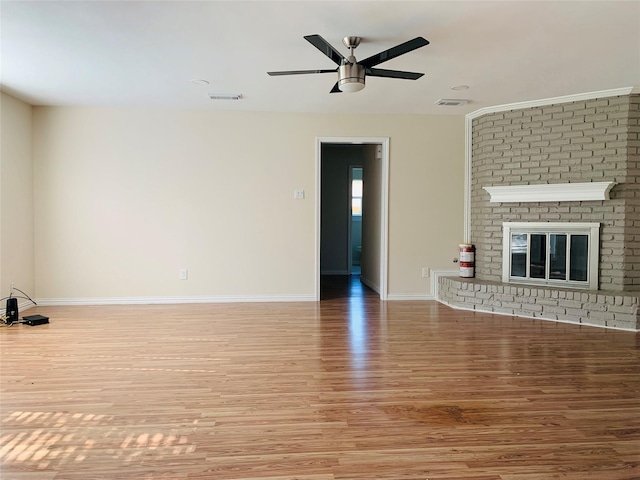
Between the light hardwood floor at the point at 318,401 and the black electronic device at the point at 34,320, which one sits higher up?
the black electronic device at the point at 34,320

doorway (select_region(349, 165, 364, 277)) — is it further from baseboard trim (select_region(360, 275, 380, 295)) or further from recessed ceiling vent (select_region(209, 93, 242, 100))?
recessed ceiling vent (select_region(209, 93, 242, 100))

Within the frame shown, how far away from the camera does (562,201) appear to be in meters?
5.09

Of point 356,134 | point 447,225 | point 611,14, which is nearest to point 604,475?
point 611,14

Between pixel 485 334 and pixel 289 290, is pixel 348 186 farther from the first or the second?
pixel 485 334

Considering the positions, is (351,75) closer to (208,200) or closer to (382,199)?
(382,199)

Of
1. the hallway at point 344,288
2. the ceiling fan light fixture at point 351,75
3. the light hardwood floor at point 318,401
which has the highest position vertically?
the ceiling fan light fixture at point 351,75

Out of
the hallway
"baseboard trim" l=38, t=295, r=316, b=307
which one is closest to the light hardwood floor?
"baseboard trim" l=38, t=295, r=316, b=307

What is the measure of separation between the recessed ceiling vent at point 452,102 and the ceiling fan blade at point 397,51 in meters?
2.27

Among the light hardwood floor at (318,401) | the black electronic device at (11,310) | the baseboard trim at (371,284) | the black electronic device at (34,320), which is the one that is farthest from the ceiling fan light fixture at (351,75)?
the black electronic device at (11,310)

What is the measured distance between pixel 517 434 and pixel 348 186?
6.78 metres

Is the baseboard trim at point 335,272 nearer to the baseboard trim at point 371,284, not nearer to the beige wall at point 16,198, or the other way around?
the baseboard trim at point 371,284

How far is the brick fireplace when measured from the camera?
4734 millimetres

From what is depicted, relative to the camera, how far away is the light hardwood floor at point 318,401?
2002mm

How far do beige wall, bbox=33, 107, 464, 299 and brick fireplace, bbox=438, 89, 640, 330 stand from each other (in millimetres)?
543
